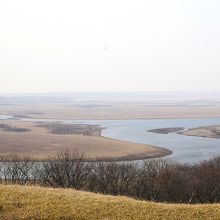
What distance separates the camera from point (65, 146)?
5909 centimetres

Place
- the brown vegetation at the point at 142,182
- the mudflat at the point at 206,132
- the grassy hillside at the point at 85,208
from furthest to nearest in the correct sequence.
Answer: the mudflat at the point at 206,132 → the brown vegetation at the point at 142,182 → the grassy hillside at the point at 85,208

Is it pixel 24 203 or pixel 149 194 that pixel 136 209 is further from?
pixel 149 194

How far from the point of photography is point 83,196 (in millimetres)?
14336

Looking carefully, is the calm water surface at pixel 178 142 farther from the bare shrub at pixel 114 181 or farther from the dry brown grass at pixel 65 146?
the bare shrub at pixel 114 181

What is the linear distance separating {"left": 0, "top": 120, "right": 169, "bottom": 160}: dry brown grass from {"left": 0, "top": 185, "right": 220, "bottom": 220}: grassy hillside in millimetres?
37562

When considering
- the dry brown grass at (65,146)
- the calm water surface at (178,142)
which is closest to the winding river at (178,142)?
the calm water surface at (178,142)

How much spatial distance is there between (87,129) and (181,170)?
46739mm

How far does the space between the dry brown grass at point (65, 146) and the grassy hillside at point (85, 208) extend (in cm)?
3756

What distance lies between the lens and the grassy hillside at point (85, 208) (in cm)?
1240

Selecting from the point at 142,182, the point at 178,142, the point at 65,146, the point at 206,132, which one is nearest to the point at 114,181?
the point at 142,182

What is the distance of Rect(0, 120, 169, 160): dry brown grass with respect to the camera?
5334 cm

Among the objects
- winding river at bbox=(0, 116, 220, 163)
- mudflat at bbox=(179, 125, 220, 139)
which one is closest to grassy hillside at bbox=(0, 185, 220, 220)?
winding river at bbox=(0, 116, 220, 163)

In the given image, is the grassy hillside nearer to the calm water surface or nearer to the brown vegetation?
the brown vegetation

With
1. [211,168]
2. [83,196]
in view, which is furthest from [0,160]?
[83,196]
